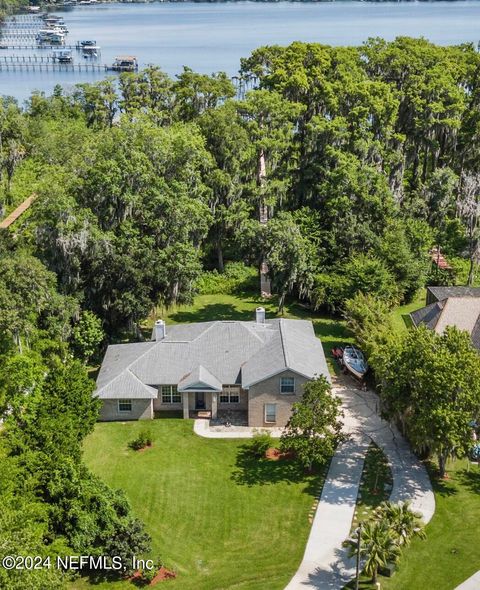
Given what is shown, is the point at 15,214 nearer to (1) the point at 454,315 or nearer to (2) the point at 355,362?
(2) the point at 355,362

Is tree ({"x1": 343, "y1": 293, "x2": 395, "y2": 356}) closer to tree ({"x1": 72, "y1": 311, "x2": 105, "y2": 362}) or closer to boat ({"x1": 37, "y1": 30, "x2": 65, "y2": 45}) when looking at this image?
tree ({"x1": 72, "y1": 311, "x2": 105, "y2": 362})

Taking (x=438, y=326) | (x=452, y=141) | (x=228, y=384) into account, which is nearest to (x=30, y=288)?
(x=228, y=384)

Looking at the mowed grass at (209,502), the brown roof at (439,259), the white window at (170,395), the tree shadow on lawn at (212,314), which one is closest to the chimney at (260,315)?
the white window at (170,395)

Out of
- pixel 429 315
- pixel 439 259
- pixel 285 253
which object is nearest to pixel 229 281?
pixel 285 253

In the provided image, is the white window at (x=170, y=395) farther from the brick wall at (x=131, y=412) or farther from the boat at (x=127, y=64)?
the boat at (x=127, y=64)

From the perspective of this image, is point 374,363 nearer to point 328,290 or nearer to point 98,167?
point 328,290

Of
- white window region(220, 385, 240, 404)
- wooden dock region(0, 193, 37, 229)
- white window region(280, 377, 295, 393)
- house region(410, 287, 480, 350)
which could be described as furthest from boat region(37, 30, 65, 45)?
white window region(280, 377, 295, 393)
